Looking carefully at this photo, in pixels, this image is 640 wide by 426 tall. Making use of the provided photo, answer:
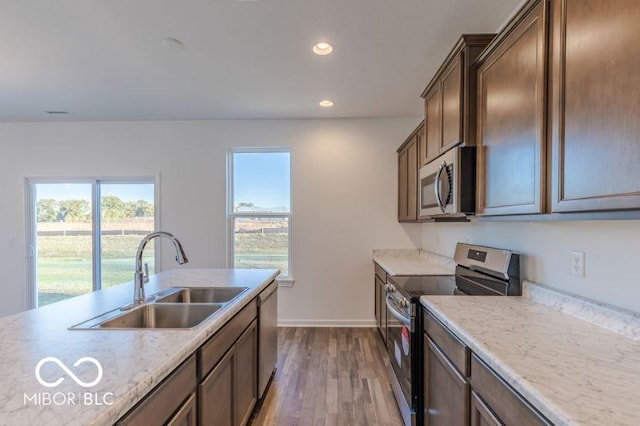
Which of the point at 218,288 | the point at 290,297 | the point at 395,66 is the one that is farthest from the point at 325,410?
the point at 395,66

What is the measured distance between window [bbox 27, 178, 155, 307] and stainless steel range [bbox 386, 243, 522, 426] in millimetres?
3459

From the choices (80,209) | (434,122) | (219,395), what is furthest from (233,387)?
(80,209)

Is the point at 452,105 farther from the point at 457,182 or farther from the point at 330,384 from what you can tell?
the point at 330,384

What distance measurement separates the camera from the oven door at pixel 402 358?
6.59 feet

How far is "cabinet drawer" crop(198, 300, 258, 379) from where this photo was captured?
139cm

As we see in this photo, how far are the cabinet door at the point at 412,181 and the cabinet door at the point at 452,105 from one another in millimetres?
1087

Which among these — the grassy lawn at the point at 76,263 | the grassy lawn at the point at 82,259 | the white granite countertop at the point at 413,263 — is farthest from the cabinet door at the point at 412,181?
the grassy lawn at the point at 76,263

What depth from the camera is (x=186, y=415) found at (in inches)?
48.4

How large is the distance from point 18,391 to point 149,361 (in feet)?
1.02

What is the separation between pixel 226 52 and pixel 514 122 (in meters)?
2.06

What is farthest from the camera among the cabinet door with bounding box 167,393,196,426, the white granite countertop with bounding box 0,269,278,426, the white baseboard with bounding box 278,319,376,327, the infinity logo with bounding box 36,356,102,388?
the white baseboard with bounding box 278,319,376,327

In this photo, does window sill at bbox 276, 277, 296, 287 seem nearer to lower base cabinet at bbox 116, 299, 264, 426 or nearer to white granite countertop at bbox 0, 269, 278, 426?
lower base cabinet at bbox 116, 299, 264, 426

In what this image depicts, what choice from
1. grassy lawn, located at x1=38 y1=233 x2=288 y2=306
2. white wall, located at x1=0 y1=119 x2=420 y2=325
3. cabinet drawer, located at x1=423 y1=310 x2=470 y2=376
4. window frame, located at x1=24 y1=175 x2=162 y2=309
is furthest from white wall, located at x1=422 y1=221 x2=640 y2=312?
window frame, located at x1=24 y1=175 x2=162 y2=309

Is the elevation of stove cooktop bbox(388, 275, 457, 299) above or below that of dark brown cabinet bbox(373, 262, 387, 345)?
above
